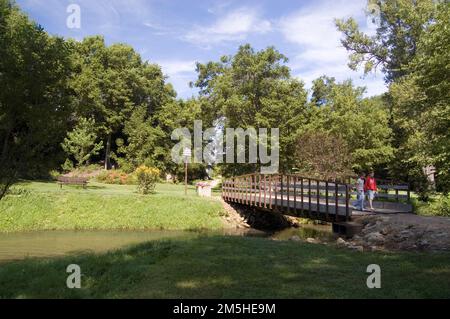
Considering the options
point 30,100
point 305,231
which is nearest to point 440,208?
point 305,231

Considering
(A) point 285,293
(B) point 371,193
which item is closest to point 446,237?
(B) point 371,193

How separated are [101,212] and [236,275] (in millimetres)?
16647

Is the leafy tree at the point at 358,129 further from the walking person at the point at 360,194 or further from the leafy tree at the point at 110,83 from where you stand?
the leafy tree at the point at 110,83

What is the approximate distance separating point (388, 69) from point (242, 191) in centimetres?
1995

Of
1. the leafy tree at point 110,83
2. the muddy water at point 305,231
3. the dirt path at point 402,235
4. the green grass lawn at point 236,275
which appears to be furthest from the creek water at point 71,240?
the leafy tree at point 110,83

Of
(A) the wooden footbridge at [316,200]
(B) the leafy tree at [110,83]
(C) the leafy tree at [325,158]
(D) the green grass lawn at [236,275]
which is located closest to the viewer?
(D) the green grass lawn at [236,275]

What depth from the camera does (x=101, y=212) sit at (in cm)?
2225

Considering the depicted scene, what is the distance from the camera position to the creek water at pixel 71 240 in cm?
1466

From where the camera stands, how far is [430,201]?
21.6m

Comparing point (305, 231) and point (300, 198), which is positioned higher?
point (300, 198)

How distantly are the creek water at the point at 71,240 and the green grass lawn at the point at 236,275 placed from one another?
4.92 m

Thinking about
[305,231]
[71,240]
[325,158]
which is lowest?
[305,231]

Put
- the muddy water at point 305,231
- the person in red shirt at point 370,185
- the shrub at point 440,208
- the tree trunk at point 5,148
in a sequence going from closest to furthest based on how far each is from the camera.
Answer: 1. the tree trunk at point 5,148
2. the person in red shirt at point 370,185
3. the shrub at point 440,208
4. the muddy water at point 305,231

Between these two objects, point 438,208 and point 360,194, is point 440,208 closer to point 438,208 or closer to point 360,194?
point 438,208
